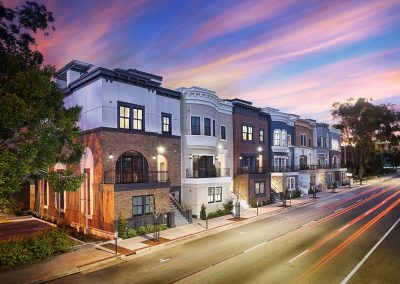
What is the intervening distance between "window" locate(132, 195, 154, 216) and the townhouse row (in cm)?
7

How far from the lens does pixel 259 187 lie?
3672 cm

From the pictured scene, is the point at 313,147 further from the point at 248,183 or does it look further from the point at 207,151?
the point at 207,151

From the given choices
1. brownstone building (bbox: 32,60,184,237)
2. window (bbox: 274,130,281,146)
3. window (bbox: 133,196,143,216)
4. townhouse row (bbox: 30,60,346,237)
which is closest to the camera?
brownstone building (bbox: 32,60,184,237)

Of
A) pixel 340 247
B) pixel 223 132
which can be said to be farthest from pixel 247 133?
pixel 340 247

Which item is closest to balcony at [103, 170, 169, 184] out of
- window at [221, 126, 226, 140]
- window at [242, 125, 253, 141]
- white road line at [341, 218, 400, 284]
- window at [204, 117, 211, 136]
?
window at [204, 117, 211, 136]

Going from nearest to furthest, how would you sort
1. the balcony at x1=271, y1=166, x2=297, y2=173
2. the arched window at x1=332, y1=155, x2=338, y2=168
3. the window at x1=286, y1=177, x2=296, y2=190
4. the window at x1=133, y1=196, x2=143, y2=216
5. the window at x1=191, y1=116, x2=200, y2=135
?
the window at x1=133, y1=196, x2=143, y2=216 → the window at x1=191, y1=116, x2=200, y2=135 → the balcony at x1=271, y1=166, x2=297, y2=173 → the window at x1=286, y1=177, x2=296, y2=190 → the arched window at x1=332, y1=155, x2=338, y2=168

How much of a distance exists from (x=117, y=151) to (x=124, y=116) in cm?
279

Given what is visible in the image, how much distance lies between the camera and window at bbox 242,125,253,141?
3731 centimetres

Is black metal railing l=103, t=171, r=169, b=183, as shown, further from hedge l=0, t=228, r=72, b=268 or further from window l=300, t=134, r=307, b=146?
window l=300, t=134, r=307, b=146

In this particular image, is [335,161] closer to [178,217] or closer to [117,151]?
[178,217]

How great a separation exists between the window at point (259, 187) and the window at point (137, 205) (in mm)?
16722

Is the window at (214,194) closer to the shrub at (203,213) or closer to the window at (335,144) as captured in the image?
the shrub at (203,213)

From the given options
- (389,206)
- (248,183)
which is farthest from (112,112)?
(389,206)

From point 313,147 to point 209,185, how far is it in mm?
31941
